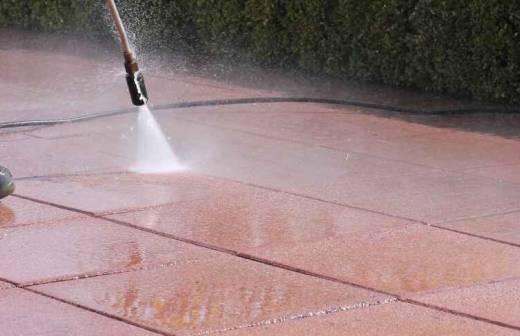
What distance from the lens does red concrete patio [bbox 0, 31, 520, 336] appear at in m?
4.64

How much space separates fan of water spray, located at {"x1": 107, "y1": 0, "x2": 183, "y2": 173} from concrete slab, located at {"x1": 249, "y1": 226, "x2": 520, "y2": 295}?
169cm

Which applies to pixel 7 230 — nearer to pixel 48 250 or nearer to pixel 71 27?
pixel 48 250

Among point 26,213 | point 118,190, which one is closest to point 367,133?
point 118,190

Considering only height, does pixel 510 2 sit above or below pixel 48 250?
above

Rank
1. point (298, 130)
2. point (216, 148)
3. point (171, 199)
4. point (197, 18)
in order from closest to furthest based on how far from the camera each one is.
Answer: point (171, 199)
point (216, 148)
point (298, 130)
point (197, 18)

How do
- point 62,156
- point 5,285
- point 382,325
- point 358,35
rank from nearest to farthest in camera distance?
1. point 382,325
2. point 5,285
3. point 62,156
4. point 358,35

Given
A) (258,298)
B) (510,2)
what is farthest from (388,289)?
(510,2)

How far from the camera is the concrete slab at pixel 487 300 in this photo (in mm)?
4633

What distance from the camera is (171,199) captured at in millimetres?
6363

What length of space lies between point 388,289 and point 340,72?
17.5 ft

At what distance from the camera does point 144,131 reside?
8.17m

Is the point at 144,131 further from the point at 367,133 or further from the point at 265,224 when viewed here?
the point at 265,224

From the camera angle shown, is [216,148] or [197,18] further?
[197,18]

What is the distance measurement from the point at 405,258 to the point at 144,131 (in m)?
3.24
